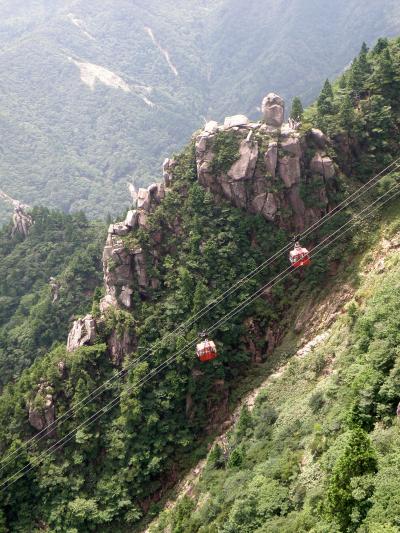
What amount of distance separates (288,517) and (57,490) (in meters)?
31.1

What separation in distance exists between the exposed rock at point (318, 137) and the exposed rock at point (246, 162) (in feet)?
18.7

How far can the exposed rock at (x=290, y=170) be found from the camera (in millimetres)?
59719

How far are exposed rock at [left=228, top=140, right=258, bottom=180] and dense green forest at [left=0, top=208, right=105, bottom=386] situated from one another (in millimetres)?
32396

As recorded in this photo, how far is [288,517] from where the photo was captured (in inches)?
1209

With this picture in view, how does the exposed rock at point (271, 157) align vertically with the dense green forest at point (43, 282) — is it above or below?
below

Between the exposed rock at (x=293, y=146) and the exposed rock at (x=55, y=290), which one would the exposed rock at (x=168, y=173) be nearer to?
the exposed rock at (x=293, y=146)

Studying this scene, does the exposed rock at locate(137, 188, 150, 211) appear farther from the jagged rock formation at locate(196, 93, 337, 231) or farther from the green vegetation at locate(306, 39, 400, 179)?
the green vegetation at locate(306, 39, 400, 179)

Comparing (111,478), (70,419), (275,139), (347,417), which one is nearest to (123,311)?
(70,419)

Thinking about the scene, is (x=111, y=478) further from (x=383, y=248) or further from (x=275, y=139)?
(x=275, y=139)

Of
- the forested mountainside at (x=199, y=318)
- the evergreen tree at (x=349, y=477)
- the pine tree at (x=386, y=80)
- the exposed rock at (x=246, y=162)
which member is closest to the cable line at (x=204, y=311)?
the forested mountainside at (x=199, y=318)

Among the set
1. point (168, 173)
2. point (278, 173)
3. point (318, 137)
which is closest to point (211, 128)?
point (168, 173)

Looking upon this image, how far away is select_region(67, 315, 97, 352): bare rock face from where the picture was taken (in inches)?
2402

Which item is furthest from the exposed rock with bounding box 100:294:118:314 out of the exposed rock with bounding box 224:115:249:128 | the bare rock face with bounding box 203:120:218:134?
the exposed rock with bounding box 224:115:249:128

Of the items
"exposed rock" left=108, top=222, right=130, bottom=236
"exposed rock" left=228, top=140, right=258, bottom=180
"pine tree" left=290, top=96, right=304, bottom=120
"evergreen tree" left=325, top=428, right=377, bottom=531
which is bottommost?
"evergreen tree" left=325, top=428, right=377, bottom=531
